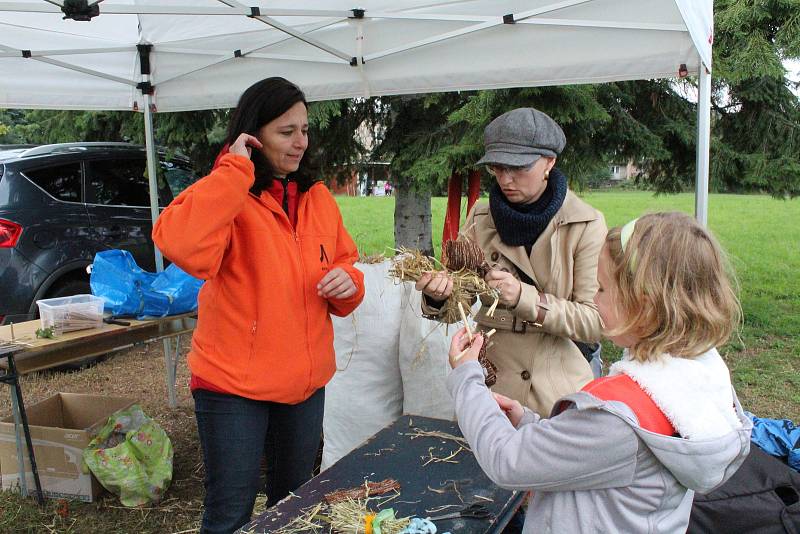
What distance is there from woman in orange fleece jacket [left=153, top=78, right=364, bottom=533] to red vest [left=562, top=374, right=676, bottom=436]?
109 centimetres

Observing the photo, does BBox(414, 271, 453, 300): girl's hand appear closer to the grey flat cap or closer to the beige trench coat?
the beige trench coat

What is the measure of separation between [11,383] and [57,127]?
5.92 metres

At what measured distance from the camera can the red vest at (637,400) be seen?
1.23 meters

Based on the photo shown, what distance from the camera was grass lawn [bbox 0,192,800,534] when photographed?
3451mm

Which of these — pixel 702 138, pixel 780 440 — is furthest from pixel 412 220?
pixel 780 440

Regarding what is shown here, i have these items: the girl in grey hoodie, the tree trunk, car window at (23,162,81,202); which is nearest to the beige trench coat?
the girl in grey hoodie

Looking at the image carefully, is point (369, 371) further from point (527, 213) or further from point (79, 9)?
point (79, 9)

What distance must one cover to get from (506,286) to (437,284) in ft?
0.73

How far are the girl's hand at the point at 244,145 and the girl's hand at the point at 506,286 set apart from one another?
0.86 meters

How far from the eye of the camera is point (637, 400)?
4.10 ft

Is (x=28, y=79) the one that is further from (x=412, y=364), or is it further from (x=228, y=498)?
(x=228, y=498)

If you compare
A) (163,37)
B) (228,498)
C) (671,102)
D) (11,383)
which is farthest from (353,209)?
(228,498)

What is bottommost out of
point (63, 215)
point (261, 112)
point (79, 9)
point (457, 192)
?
point (63, 215)

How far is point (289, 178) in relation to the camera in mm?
2256
